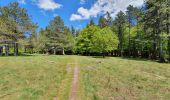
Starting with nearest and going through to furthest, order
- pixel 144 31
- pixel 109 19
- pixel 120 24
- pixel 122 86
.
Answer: pixel 122 86 → pixel 144 31 → pixel 120 24 → pixel 109 19

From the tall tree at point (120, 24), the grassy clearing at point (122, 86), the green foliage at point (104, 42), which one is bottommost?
the grassy clearing at point (122, 86)

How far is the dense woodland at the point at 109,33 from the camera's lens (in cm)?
3794

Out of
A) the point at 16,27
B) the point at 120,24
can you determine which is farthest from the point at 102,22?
the point at 16,27

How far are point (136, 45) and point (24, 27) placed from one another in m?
31.6

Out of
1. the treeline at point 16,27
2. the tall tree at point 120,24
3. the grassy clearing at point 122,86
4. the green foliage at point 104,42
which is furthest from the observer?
the tall tree at point 120,24

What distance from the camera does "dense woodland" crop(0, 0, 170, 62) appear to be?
37938mm

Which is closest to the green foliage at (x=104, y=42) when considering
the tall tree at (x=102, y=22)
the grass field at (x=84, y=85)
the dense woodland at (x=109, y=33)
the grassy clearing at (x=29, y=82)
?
the dense woodland at (x=109, y=33)

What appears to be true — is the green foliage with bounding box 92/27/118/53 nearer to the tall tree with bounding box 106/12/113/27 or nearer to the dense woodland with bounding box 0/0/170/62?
the dense woodland with bounding box 0/0/170/62

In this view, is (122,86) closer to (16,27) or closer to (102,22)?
(16,27)

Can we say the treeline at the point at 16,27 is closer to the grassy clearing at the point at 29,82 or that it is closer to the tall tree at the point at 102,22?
the grassy clearing at the point at 29,82

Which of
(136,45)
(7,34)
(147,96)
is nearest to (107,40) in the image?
(136,45)

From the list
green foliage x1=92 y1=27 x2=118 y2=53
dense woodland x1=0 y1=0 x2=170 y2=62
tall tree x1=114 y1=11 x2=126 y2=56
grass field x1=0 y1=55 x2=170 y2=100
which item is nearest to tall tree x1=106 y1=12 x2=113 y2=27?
dense woodland x1=0 y1=0 x2=170 y2=62

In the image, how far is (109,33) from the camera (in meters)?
50.2

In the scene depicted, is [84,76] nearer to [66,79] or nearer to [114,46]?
[66,79]
